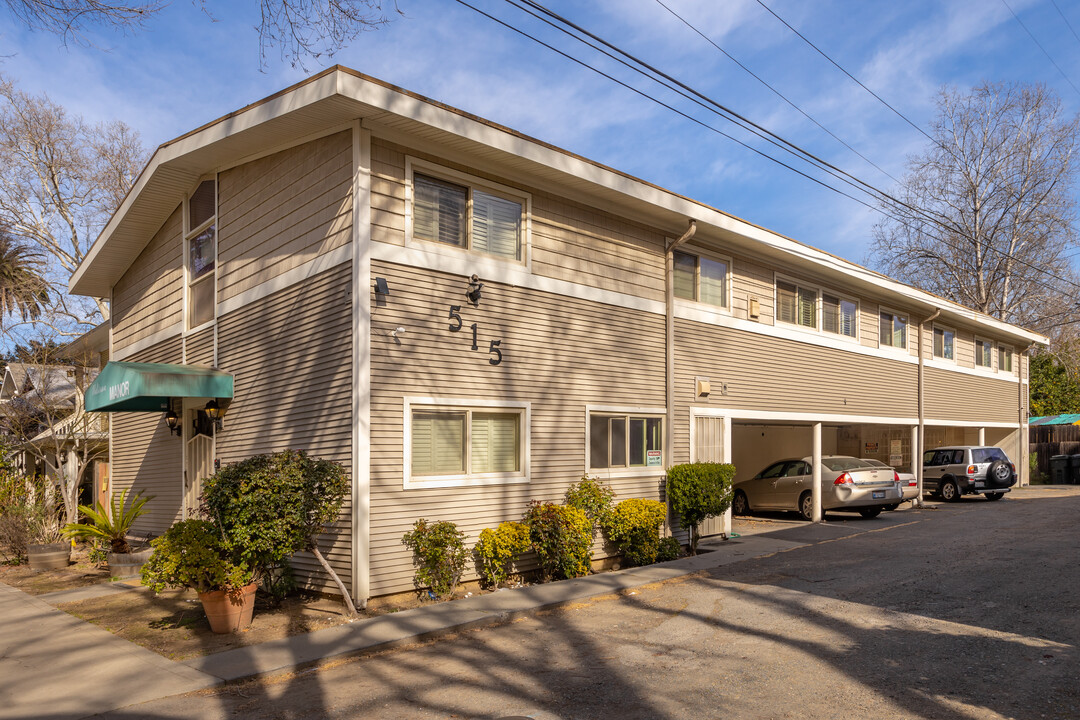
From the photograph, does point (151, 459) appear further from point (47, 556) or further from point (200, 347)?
point (200, 347)

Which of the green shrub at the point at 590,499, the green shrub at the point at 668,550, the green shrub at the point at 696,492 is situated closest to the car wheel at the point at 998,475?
the green shrub at the point at 696,492

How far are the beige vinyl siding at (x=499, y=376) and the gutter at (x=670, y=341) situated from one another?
16 cm

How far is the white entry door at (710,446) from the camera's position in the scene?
1423 centimetres

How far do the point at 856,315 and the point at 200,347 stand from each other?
15.0 metres

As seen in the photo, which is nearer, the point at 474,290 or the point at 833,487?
the point at 474,290

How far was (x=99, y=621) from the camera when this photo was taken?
356 inches

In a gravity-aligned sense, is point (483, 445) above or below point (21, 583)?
above

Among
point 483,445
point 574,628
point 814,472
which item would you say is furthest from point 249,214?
point 814,472

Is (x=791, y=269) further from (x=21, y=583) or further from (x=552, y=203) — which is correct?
(x=21, y=583)

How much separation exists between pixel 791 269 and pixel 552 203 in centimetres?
739

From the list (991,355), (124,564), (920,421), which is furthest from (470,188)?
(991,355)

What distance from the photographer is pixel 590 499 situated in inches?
457

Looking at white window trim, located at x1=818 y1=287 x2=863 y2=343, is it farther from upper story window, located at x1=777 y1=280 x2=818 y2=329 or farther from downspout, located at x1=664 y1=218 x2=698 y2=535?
downspout, located at x1=664 y1=218 x2=698 y2=535

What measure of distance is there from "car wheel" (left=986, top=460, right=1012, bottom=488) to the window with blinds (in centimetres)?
1707
